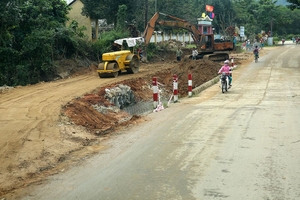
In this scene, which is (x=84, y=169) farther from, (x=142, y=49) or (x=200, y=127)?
(x=142, y=49)

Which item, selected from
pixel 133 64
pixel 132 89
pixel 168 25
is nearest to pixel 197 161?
pixel 132 89

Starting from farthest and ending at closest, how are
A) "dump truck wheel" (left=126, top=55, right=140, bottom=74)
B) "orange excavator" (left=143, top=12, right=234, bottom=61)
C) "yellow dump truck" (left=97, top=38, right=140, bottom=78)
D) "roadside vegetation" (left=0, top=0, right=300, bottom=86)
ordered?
"orange excavator" (left=143, top=12, right=234, bottom=61) → "dump truck wheel" (left=126, top=55, right=140, bottom=74) → "roadside vegetation" (left=0, top=0, right=300, bottom=86) → "yellow dump truck" (left=97, top=38, right=140, bottom=78)

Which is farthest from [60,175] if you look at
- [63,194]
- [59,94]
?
[59,94]

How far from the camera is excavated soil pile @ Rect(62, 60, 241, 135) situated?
46.4 feet

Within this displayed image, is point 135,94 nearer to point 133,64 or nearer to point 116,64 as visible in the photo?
point 116,64

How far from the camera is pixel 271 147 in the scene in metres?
9.18

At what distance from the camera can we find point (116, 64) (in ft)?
93.4

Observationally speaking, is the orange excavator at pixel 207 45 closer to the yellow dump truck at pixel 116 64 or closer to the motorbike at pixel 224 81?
the yellow dump truck at pixel 116 64

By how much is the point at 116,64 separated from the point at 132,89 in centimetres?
381

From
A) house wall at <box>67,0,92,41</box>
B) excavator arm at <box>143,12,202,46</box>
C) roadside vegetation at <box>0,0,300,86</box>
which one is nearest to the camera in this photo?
roadside vegetation at <box>0,0,300,86</box>

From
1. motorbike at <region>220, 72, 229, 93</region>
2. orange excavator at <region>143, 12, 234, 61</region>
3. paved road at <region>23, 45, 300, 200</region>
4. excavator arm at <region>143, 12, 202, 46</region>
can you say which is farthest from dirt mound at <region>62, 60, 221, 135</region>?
orange excavator at <region>143, 12, 234, 61</region>

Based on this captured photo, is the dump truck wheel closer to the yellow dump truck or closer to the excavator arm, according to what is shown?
the yellow dump truck

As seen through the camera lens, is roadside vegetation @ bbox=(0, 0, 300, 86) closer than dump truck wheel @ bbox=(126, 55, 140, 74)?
Yes

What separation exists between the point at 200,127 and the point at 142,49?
2918 centimetres
